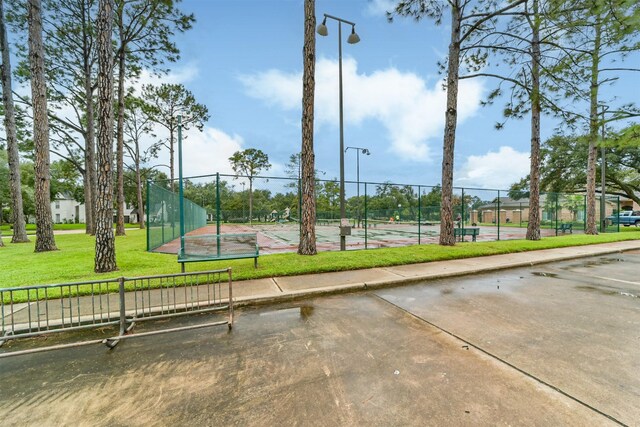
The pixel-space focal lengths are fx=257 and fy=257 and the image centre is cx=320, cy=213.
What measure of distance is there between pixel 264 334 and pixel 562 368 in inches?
137

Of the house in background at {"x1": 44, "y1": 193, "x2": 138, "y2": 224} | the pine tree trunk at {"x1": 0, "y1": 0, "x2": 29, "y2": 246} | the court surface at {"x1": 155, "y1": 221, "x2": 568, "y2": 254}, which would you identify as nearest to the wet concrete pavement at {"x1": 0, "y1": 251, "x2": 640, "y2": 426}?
the court surface at {"x1": 155, "y1": 221, "x2": 568, "y2": 254}

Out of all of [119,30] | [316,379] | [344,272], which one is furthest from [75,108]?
[316,379]

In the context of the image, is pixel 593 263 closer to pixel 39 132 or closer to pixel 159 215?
pixel 159 215

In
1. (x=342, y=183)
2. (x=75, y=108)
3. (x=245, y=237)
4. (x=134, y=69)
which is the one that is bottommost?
(x=245, y=237)

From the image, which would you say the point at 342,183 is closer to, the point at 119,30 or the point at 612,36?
the point at 612,36

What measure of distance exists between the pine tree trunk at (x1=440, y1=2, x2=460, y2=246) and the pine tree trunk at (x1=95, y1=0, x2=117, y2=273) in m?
11.6

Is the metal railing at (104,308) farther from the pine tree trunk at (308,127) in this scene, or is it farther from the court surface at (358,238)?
Result: the court surface at (358,238)

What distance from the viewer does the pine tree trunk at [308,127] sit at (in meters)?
8.55

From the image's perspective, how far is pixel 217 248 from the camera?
6.58 metres

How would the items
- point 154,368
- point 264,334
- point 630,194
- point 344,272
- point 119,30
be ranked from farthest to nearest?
point 630,194, point 119,30, point 344,272, point 264,334, point 154,368

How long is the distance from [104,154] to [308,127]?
568 centimetres

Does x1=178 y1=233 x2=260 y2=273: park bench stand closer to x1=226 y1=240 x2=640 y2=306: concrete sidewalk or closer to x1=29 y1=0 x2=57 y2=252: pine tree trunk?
x1=226 y1=240 x2=640 y2=306: concrete sidewalk

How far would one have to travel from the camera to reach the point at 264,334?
3635 millimetres

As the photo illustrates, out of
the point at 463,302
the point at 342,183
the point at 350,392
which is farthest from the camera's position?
the point at 342,183
